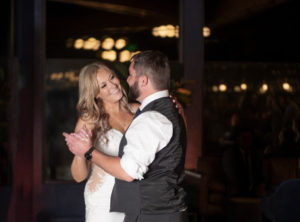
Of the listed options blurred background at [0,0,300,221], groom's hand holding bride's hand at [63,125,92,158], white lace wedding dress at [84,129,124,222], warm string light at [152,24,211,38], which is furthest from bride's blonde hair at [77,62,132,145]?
warm string light at [152,24,211,38]

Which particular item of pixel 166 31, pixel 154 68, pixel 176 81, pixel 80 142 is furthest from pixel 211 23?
pixel 80 142

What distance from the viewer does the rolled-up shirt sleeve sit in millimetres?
1802

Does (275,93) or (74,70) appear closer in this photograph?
(74,70)

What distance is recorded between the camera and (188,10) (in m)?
5.77

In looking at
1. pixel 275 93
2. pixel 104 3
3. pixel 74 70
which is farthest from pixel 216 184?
pixel 104 3

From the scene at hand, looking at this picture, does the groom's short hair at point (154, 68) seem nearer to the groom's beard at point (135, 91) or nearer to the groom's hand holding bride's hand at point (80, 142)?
the groom's beard at point (135, 91)

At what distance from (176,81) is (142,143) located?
3199 mm

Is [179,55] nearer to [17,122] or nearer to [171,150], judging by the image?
[17,122]

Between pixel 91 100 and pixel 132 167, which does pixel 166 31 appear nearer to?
pixel 91 100

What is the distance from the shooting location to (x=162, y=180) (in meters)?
1.93

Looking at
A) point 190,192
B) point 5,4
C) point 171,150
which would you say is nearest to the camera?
point 171,150

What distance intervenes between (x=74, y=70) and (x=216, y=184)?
2149 mm

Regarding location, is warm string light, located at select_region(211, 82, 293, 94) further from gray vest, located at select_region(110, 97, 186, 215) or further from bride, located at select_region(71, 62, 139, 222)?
gray vest, located at select_region(110, 97, 186, 215)

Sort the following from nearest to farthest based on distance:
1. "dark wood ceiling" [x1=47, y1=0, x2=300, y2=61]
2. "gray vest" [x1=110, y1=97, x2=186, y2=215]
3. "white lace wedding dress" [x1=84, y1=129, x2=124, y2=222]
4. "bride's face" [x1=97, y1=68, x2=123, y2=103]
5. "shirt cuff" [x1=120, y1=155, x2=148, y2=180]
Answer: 1. "shirt cuff" [x1=120, y1=155, x2=148, y2=180]
2. "gray vest" [x1=110, y1=97, x2=186, y2=215]
3. "white lace wedding dress" [x1=84, y1=129, x2=124, y2=222]
4. "bride's face" [x1=97, y1=68, x2=123, y2=103]
5. "dark wood ceiling" [x1=47, y1=0, x2=300, y2=61]
